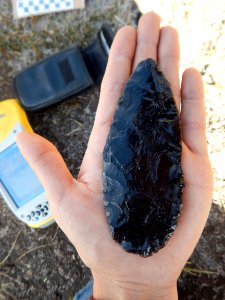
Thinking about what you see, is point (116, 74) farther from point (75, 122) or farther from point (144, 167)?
point (75, 122)

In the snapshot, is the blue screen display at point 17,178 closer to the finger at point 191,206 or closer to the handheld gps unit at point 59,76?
the handheld gps unit at point 59,76

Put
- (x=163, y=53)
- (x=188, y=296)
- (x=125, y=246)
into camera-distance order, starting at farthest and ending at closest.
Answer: (x=188, y=296)
(x=163, y=53)
(x=125, y=246)

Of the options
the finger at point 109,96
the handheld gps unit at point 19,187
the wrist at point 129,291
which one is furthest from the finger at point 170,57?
the handheld gps unit at point 19,187

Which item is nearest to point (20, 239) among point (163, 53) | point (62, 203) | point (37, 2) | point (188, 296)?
point (62, 203)

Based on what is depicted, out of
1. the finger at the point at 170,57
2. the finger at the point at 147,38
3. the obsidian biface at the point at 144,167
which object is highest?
the finger at the point at 147,38

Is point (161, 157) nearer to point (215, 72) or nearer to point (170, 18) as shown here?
point (215, 72)

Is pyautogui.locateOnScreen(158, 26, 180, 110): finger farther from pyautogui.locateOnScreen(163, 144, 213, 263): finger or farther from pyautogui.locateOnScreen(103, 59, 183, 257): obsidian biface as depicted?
pyautogui.locateOnScreen(163, 144, 213, 263): finger

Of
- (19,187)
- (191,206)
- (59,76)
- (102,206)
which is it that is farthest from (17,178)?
(191,206)

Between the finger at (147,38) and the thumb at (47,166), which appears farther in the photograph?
the finger at (147,38)

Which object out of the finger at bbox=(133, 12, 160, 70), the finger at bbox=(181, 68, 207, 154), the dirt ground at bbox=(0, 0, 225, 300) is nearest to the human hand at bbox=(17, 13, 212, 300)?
the finger at bbox=(181, 68, 207, 154)
